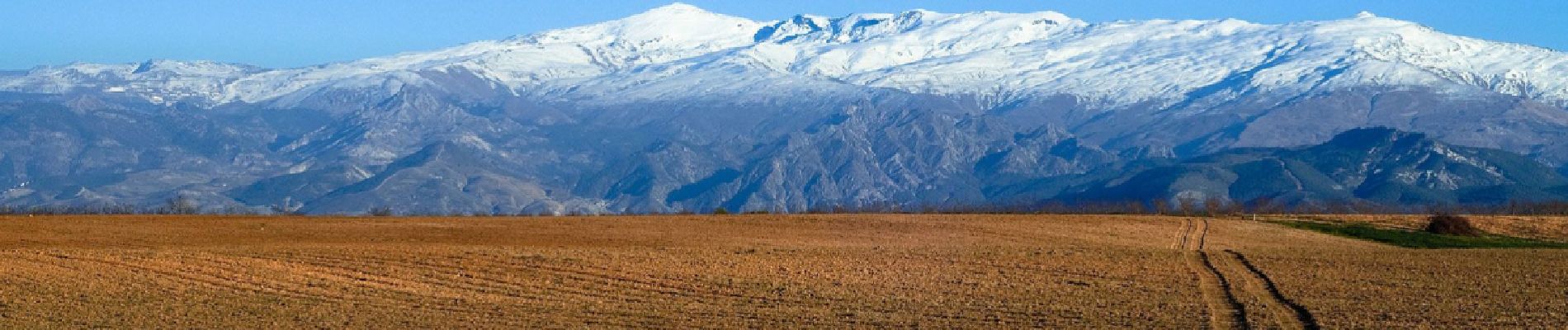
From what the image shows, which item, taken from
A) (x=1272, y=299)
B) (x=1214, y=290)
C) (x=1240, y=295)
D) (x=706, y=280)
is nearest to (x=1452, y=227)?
(x=1214, y=290)

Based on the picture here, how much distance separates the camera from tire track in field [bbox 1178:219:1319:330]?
127ft

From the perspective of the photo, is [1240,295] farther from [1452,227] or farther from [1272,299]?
[1452,227]

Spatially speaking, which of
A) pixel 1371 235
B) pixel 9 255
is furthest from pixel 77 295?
pixel 1371 235

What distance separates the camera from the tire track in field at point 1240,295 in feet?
127

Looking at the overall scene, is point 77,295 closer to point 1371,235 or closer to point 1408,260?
point 1408,260

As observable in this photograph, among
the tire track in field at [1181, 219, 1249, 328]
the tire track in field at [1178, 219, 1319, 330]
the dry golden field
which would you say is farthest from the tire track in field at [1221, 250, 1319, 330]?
the tire track in field at [1181, 219, 1249, 328]

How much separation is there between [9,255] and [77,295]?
9.46 m

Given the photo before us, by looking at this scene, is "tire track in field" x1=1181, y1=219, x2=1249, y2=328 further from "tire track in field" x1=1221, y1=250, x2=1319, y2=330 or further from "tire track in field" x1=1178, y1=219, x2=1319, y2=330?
"tire track in field" x1=1221, y1=250, x2=1319, y2=330

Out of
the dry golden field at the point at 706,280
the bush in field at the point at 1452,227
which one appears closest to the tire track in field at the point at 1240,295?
the dry golden field at the point at 706,280

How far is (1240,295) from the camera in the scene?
44.9 meters

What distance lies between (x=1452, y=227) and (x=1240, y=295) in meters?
39.8

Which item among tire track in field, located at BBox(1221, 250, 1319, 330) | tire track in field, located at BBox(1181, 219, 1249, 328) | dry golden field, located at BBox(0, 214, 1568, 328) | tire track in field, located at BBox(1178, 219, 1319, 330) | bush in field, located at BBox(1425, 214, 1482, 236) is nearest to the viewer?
dry golden field, located at BBox(0, 214, 1568, 328)

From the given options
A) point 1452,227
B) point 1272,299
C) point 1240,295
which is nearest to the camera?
point 1272,299

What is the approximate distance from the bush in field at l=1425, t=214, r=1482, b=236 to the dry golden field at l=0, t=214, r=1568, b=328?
40.6 ft
